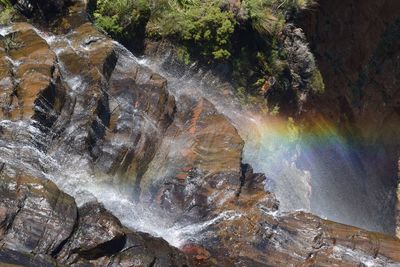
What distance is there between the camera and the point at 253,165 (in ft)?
41.6

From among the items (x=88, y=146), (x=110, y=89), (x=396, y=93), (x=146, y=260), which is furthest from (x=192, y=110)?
(x=396, y=93)

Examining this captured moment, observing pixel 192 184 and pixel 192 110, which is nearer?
pixel 192 184

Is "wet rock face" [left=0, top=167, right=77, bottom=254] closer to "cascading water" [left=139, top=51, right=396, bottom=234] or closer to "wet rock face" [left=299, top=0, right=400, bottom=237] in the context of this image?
"cascading water" [left=139, top=51, right=396, bottom=234]

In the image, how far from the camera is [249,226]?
9.01 m

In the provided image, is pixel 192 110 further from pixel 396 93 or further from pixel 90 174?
pixel 396 93

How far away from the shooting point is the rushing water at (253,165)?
8.59 m

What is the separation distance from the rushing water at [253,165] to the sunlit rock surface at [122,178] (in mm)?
40

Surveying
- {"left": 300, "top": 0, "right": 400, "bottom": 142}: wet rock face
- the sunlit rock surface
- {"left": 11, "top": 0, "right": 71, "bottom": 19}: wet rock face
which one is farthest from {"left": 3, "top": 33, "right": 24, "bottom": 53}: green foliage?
{"left": 300, "top": 0, "right": 400, "bottom": 142}: wet rock face

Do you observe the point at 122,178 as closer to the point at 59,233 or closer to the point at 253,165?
the point at 59,233

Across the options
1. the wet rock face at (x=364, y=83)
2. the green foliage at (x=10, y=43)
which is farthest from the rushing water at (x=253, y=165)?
the green foliage at (x=10, y=43)

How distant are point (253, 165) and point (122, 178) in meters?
3.94

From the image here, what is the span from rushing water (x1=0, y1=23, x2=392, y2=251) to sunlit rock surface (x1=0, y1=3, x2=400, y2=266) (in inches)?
1.6

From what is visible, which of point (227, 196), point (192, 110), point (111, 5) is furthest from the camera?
point (111, 5)

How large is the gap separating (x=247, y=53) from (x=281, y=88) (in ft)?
3.99
